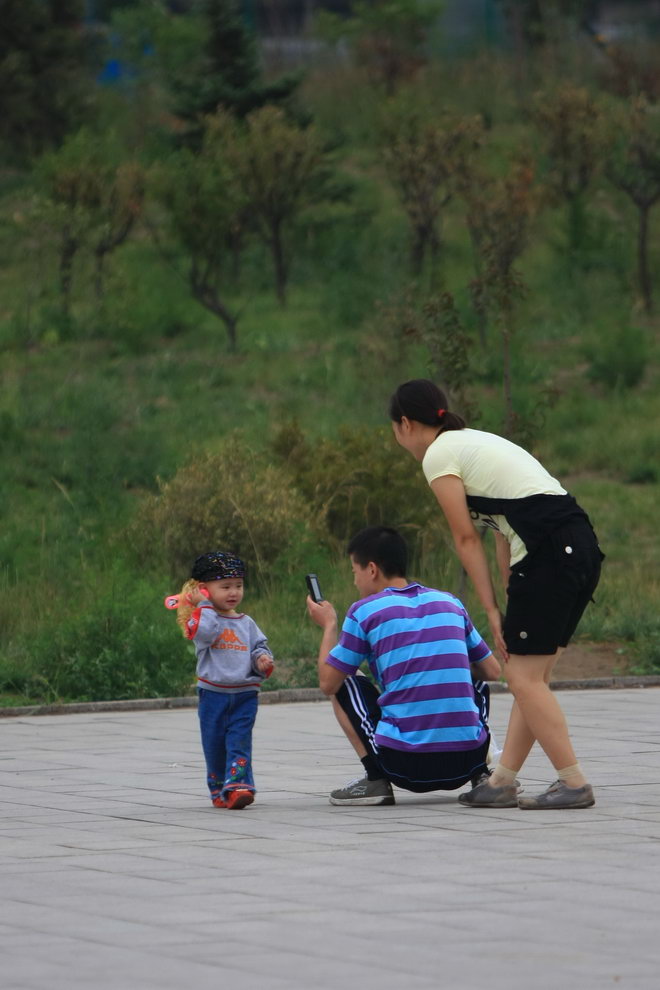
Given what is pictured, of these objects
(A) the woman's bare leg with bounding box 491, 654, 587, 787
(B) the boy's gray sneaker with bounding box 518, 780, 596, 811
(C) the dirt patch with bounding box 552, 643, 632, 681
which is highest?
(A) the woman's bare leg with bounding box 491, 654, 587, 787

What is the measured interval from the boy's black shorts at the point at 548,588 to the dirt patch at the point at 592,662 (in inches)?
219

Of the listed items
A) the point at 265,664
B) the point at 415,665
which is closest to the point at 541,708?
the point at 415,665

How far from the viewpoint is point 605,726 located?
10.2 m

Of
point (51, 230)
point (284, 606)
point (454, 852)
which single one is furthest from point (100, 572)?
point (51, 230)

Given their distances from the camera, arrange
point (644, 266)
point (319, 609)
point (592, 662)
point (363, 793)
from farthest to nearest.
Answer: point (644, 266) → point (592, 662) → point (363, 793) → point (319, 609)

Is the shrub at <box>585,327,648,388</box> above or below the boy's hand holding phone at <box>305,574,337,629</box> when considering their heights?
below

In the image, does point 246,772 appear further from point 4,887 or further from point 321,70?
point 321,70

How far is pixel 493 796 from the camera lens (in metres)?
7.31

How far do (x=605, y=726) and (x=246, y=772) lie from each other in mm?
3314

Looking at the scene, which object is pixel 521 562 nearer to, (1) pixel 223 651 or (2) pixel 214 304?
(1) pixel 223 651

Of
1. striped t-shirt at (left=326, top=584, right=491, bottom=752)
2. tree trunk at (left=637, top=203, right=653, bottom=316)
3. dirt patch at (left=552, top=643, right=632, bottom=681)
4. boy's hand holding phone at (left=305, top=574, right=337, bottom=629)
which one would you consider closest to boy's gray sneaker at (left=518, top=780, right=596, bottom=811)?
striped t-shirt at (left=326, top=584, right=491, bottom=752)

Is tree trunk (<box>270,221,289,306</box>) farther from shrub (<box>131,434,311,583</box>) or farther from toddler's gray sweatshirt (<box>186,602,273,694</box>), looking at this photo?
toddler's gray sweatshirt (<box>186,602,273,694</box>)

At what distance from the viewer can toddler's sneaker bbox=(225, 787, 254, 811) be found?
7.42 metres

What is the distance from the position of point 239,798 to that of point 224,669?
0.55 meters
